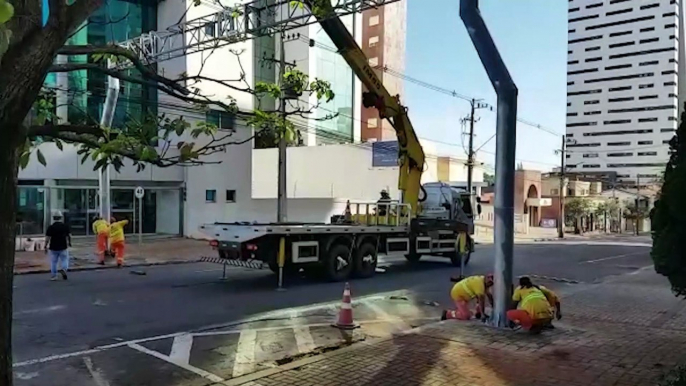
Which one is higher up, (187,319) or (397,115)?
(397,115)

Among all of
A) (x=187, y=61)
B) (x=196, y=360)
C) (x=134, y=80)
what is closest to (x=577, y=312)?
(x=196, y=360)

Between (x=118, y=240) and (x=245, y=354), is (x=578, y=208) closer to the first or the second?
(x=118, y=240)

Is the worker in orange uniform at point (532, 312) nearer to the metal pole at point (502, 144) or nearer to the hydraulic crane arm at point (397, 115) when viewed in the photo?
the metal pole at point (502, 144)

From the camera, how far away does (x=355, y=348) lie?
7.81 metres

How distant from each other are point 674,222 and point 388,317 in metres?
5.67

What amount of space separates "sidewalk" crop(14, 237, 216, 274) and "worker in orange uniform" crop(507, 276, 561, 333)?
1319 centimetres

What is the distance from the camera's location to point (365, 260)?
16.1 metres

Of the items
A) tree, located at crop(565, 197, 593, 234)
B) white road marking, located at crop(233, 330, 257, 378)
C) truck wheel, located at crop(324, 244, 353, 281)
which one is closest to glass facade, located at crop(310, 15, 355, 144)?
tree, located at crop(565, 197, 593, 234)

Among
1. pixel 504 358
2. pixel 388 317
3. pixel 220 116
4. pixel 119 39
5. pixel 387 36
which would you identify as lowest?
pixel 388 317

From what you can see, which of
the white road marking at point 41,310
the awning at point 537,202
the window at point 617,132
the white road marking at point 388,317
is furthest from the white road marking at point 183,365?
the window at point 617,132

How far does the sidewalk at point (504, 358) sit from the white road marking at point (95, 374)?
4.45ft

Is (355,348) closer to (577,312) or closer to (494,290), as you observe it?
(494,290)

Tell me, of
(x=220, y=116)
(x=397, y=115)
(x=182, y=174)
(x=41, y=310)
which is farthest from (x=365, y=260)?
(x=182, y=174)

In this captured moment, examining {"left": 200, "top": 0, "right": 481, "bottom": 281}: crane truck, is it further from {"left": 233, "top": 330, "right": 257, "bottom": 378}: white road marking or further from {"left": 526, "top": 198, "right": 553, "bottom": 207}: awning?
{"left": 526, "top": 198, "right": 553, "bottom": 207}: awning
